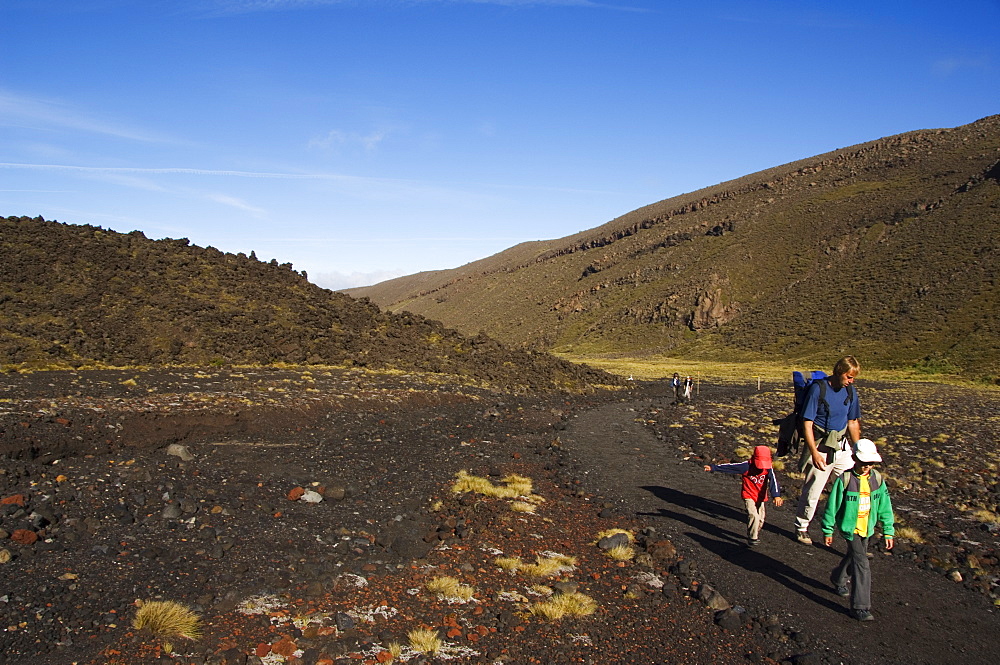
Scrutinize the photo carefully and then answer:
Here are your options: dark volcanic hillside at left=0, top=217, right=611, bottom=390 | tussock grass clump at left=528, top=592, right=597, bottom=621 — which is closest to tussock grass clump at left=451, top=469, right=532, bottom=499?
tussock grass clump at left=528, top=592, right=597, bottom=621

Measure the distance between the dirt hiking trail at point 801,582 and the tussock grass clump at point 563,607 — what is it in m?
1.69

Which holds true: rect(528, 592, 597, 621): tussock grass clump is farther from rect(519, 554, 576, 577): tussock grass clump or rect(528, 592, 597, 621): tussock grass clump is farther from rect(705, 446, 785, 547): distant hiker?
rect(705, 446, 785, 547): distant hiker

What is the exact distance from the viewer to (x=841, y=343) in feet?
214

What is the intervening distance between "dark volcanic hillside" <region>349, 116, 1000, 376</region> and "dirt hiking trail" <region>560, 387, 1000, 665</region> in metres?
50.8

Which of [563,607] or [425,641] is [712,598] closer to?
[563,607]

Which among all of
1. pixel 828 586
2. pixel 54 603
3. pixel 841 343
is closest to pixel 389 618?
pixel 54 603

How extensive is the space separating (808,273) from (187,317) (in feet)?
259

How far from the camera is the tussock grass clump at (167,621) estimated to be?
17.8 ft

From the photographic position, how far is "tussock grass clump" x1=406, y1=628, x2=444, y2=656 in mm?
5586

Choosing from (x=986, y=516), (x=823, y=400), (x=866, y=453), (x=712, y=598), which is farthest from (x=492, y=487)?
(x=986, y=516)

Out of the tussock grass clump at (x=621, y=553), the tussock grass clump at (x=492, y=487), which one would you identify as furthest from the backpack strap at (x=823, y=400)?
the tussock grass clump at (x=492, y=487)

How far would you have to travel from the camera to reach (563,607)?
21.3 feet

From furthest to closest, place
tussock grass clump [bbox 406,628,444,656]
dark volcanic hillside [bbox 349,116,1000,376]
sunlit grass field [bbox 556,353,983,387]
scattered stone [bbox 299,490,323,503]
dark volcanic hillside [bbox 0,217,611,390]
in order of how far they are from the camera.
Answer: dark volcanic hillside [bbox 349,116,1000,376], sunlit grass field [bbox 556,353,983,387], dark volcanic hillside [bbox 0,217,611,390], scattered stone [bbox 299,490,323,503], tussock grass clump [bbox 406,628,444,656]

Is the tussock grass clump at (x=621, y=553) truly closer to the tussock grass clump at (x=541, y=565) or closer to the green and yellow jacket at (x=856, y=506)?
the tussock grass clump at (x=541, y=565)
